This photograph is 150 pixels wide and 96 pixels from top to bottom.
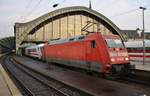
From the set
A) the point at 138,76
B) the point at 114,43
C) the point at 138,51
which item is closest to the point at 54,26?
→ the point at 138,51

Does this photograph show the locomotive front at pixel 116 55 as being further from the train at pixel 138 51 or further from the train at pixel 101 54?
the train at pixel 138 51

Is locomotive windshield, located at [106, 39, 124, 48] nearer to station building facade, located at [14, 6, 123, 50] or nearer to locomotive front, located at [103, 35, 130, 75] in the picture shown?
locomotive front, located at [103, 35, 130, 75]

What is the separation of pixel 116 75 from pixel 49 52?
19802 mm

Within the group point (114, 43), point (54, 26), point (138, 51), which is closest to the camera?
point (114, 43)

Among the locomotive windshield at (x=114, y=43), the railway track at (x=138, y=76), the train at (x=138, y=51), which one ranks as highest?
the locomotive windshield at (x=114, y=43)

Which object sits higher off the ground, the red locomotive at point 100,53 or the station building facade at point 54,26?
the station building facade at point 54,26

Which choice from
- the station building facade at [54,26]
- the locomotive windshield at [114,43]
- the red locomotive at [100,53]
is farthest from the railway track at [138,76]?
the station building facade at [54,26]

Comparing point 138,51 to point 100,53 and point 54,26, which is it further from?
point 54,26

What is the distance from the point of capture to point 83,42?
869 inches

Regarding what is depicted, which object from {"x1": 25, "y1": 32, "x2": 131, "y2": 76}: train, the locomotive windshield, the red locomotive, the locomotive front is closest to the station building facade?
the red locomotive

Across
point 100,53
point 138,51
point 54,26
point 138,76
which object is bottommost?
point 138,76

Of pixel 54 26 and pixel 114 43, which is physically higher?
pixel 54 26

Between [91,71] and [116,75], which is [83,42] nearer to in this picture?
[91,71]

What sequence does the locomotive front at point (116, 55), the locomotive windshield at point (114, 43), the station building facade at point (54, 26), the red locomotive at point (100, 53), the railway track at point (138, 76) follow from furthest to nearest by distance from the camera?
the station building facade at point (54, 26) → the locomotive windshield at point (114, 43) → the railway track at point (138, 76) → the red locomotive at point (100, 53) → the locomotive front at point (116, 55)
